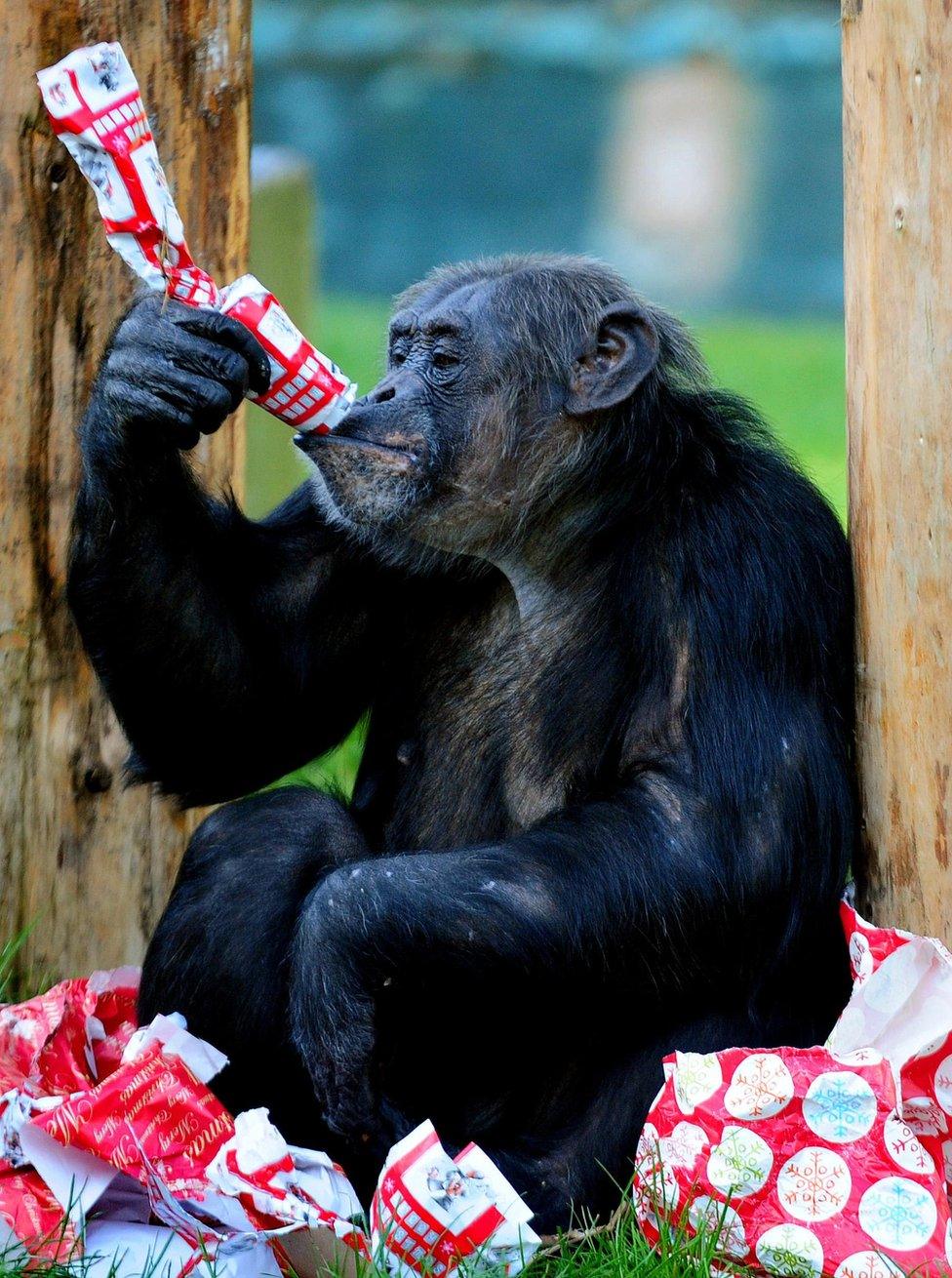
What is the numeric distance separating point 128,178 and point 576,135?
69.3 ft

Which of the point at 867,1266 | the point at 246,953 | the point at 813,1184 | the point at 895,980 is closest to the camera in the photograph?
the point at 867,1266

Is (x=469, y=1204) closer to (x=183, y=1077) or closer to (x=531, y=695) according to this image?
(x=183, y=1077)

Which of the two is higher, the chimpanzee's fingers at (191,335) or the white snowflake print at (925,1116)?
the chimpanzee's fingers at (191,335)

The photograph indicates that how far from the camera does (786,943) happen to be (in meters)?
3.71

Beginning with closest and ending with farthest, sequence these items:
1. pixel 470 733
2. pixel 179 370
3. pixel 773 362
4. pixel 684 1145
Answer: pixel 684 1145 → pixel 179 370 → pixel 470 733 → pixel 773 362

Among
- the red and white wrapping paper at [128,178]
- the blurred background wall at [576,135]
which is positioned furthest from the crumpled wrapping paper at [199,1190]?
the blurred background wall at [576,135]

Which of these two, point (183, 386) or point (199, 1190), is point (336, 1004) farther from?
point (183, 386)

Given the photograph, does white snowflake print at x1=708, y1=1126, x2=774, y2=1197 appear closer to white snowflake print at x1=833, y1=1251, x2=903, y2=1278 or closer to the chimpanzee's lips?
white snowflake print at x1=833, y1=1251, x2=903, y2=1278

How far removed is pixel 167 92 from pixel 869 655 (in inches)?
86.8

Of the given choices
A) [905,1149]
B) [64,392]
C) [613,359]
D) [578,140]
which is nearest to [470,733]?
[613,359]

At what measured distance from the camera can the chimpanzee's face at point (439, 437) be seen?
3.96 m

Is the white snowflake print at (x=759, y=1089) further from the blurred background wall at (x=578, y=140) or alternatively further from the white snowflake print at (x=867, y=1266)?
the blurred background wall at (x=578, y=140)

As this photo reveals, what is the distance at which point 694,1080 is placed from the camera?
337 cm

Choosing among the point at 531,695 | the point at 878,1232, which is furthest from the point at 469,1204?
the point at 531,695
